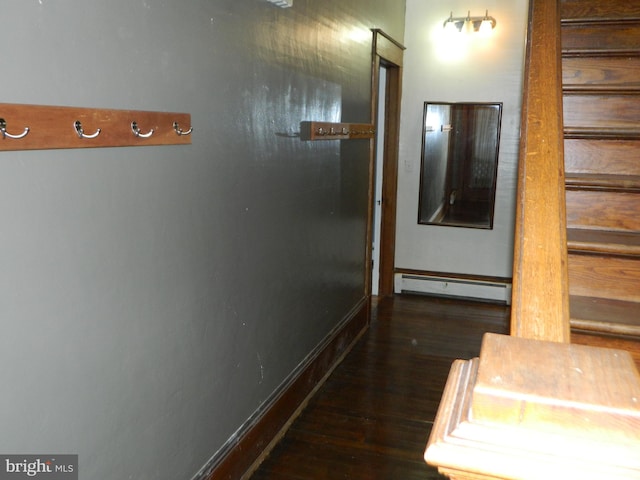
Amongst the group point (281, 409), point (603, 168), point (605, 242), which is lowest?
point (281, 409)

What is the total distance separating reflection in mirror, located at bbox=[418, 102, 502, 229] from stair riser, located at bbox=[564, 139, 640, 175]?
2.95 meters

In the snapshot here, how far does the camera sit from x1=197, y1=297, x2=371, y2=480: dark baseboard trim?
237cm

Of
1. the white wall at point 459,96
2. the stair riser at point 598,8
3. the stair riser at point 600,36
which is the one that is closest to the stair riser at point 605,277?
the stair riser at point 600,36

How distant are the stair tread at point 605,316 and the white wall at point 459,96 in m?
3.46

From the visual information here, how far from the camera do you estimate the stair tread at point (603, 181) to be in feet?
6.33

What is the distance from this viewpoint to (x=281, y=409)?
290cm

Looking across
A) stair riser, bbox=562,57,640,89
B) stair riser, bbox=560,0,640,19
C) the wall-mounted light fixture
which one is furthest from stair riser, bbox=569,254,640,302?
the wall-mounted light fixture

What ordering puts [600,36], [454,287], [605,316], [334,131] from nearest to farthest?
[605,316], [600,36], [334,131], [454,287]

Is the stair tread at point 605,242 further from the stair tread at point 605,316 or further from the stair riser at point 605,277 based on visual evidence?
the stair tread at point 605,316

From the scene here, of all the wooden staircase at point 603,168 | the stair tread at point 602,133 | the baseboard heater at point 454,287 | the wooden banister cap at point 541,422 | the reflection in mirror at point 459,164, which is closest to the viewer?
the wooden banister cap at point 541,422

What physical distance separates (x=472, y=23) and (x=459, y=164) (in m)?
1.24

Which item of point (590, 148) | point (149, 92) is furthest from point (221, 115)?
point (590, 148)

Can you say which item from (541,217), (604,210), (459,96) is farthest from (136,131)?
(459,96)

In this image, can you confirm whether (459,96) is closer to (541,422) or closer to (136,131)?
(136,131)
